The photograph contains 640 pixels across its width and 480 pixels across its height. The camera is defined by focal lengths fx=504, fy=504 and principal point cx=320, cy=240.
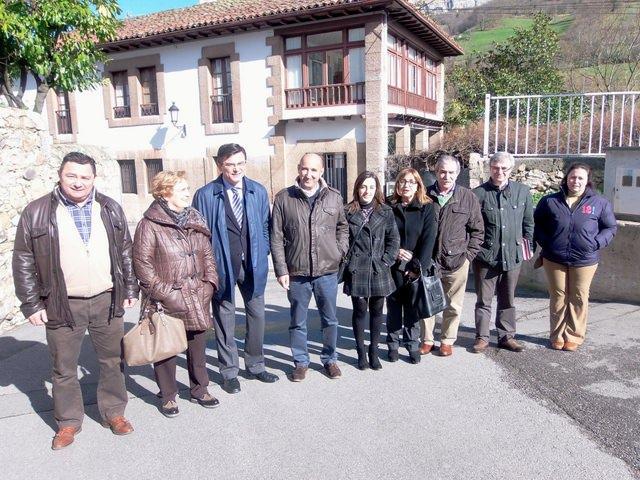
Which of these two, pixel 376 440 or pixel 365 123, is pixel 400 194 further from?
pixel 365 123

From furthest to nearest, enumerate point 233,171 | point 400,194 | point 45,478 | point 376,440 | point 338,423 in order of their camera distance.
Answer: point 400,194 < point 233,171 < point 338,423 < point 376,440 < point 45,478

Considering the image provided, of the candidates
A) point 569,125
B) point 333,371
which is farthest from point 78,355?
point 569,125

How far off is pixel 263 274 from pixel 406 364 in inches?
58.8

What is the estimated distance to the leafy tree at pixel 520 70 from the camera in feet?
54.8

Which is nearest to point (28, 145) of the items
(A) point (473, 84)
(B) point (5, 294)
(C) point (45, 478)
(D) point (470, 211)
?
(B) point (5, 294)

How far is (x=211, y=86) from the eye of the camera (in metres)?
15.8

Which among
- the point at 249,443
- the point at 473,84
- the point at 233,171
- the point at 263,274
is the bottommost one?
the point at 249,443

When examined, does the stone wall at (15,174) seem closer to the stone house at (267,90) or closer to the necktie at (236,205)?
the necktie at (236,205)

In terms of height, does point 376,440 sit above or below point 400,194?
below

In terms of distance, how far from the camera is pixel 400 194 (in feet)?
13.9

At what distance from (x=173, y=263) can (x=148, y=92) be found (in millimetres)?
15365

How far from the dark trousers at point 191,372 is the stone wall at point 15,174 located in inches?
114

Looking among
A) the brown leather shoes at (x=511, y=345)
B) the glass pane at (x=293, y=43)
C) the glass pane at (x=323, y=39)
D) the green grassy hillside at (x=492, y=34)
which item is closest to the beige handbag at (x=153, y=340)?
the brown leather shoes at (x=511, y=345)

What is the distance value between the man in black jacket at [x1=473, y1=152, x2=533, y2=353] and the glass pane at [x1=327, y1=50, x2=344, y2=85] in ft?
34.7
